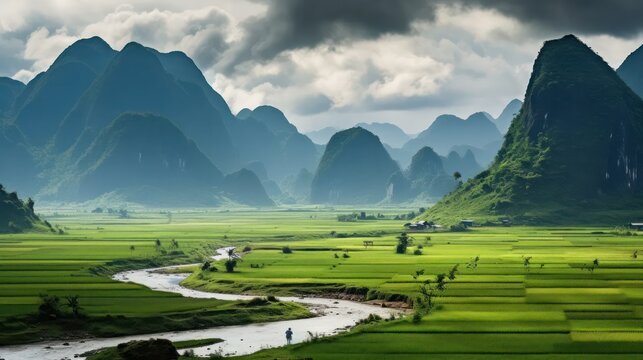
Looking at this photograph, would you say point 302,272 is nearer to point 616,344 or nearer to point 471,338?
point 471,338

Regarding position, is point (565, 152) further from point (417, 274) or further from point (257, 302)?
point (257, 302)

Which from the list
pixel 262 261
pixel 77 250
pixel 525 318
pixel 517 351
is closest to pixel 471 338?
pixel 517 351

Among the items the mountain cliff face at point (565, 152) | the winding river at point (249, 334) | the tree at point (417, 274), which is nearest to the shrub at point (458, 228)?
the mountain cliff face at point (565, 152)

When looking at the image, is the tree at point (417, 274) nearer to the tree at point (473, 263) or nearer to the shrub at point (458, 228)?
the tree at point (473, 263)

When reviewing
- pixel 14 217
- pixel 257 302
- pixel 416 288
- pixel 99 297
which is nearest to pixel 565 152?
pixel 14 217

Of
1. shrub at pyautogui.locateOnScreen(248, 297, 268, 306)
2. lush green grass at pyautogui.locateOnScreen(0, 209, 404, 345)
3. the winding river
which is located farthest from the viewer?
shrub at pyautogui.locateOnScreen(248, 297, 268, 306)

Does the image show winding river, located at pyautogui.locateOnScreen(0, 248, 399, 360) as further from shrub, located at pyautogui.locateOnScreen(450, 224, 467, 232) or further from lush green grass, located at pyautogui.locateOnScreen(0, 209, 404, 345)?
shrub, located at pyautogui.locateOnScreen(450, 224, 467, 232)

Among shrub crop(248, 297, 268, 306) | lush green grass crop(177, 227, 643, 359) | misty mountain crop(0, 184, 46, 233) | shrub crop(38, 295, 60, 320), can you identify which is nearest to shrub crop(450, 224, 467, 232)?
lush green grass crop(177, 227, 643, 359)
